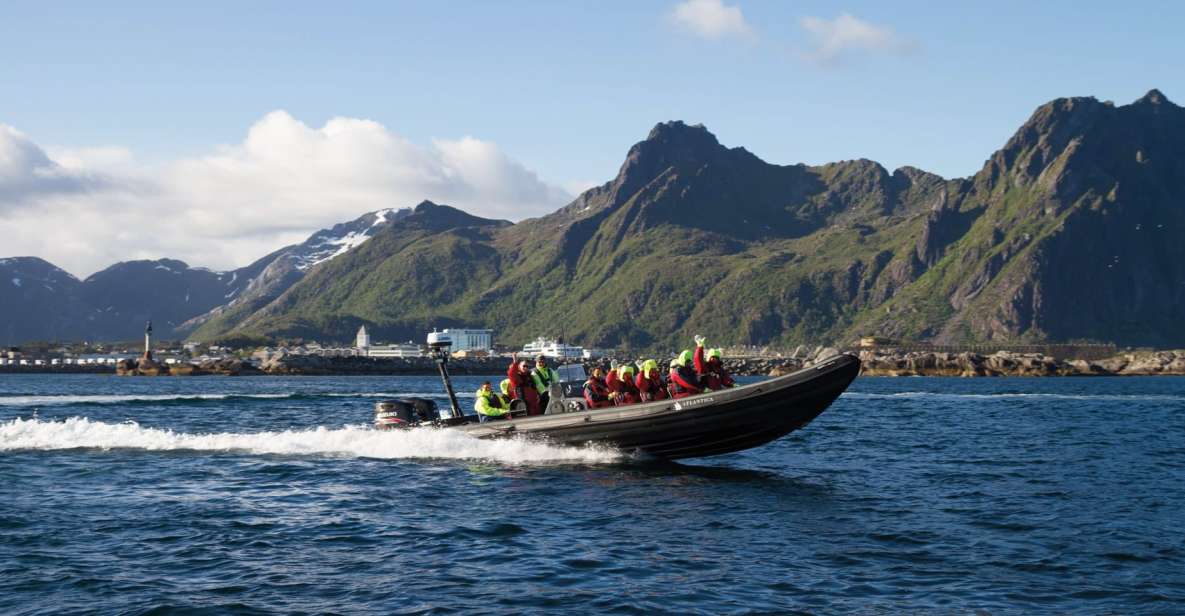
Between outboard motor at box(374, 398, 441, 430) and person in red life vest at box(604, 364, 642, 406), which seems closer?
person in red life vest at box(604, 364, 642, 406)

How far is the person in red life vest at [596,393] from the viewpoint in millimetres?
27219

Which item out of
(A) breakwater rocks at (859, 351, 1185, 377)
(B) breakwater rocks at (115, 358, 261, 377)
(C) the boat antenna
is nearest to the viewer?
(C) the boat antenna

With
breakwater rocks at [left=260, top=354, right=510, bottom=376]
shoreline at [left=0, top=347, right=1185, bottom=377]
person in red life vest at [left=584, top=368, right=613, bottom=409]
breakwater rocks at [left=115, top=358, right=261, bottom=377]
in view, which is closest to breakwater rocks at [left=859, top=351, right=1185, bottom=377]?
shoreline at [left=0, top=347, right=1185, bottom=377]

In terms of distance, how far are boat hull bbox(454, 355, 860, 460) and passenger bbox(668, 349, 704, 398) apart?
845mm

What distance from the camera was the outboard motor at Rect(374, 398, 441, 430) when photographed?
97.0 feet

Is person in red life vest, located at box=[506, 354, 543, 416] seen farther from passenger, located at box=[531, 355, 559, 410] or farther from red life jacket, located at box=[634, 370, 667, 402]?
red life jacket, located at box=[634, 370, 667, 402]

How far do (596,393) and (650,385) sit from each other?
4.98 feet

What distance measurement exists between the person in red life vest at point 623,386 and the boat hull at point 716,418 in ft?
2.97

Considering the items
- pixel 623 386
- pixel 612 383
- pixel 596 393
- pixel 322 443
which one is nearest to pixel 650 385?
pixel 623 386

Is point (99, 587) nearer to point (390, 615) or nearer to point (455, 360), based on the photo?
point (390, 615)

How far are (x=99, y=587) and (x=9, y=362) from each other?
20543 centimetres

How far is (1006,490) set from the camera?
23.2m

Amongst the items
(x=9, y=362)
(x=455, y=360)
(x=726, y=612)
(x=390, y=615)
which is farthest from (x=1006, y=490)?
(x=9, y=362)

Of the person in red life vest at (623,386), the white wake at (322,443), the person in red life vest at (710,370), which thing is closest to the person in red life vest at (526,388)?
the white wake at (322,443)
